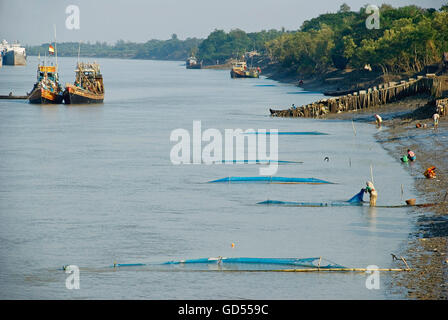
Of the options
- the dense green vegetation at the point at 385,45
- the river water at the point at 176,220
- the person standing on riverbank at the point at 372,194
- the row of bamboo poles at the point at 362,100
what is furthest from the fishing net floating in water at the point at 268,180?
the dense green vegetation at the point at 385,45

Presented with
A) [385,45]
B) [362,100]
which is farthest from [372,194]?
[385,45]

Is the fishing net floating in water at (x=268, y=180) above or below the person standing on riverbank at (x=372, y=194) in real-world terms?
below

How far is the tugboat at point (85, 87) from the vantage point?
105m

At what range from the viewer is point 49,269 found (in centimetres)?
2441

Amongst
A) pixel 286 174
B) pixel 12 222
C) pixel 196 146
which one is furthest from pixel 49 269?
pixel 196 146

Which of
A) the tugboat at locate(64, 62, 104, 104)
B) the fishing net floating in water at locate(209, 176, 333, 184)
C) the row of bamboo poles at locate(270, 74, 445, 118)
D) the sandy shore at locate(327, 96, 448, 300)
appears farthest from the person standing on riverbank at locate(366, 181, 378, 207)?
the tugboat at locate(64, 62, 104, 104)

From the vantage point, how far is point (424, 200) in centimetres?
3312

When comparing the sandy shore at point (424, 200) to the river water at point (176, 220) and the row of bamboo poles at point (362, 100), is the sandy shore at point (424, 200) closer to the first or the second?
the river water at point (176, 220)

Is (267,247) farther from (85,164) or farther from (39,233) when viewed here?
(85,164)

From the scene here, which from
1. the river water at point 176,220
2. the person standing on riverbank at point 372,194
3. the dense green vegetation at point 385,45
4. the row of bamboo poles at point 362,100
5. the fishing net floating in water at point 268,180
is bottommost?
the river water at point 176,220

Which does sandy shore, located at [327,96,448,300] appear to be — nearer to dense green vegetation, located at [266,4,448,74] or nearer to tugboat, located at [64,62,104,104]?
dense green vegetation, located at [266,4,448,74]

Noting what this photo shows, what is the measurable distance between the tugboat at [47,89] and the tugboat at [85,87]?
5.56 ft

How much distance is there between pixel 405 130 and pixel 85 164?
27.9m
